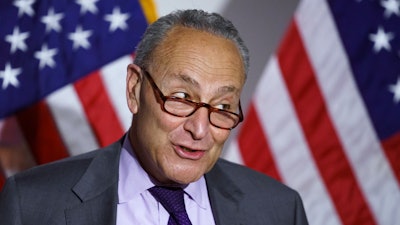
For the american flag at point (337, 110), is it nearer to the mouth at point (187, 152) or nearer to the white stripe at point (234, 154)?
the white stripe at point (234, 154)

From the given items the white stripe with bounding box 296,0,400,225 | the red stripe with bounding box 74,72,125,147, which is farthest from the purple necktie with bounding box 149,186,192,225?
the white stripe with bounding box 296,0,400,225

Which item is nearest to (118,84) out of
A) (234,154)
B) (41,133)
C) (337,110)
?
(41,133)

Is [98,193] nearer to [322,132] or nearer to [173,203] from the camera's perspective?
[173,203]

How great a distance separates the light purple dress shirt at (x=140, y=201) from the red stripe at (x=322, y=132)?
817 millimetres

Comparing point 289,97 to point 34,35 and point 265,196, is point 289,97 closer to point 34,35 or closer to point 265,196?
point 265,196

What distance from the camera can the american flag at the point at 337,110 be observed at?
7.23 feet

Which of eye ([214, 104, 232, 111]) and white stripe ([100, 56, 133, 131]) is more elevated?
white stripe ([100, 56, 133, 131])

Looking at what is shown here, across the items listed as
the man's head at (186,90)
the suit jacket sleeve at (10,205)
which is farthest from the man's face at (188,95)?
the suit jacket sleeve at (10,205)

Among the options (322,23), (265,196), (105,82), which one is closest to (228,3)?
(322,23)

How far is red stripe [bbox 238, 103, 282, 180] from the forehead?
882mm

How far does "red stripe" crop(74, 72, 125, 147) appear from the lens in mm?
2199

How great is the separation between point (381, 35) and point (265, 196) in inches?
32.2

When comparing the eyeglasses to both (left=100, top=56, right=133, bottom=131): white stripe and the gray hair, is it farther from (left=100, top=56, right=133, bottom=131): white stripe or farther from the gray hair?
(left=100, top=56, right=133, bottom=131): white stripe

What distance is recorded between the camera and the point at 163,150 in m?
1.36
